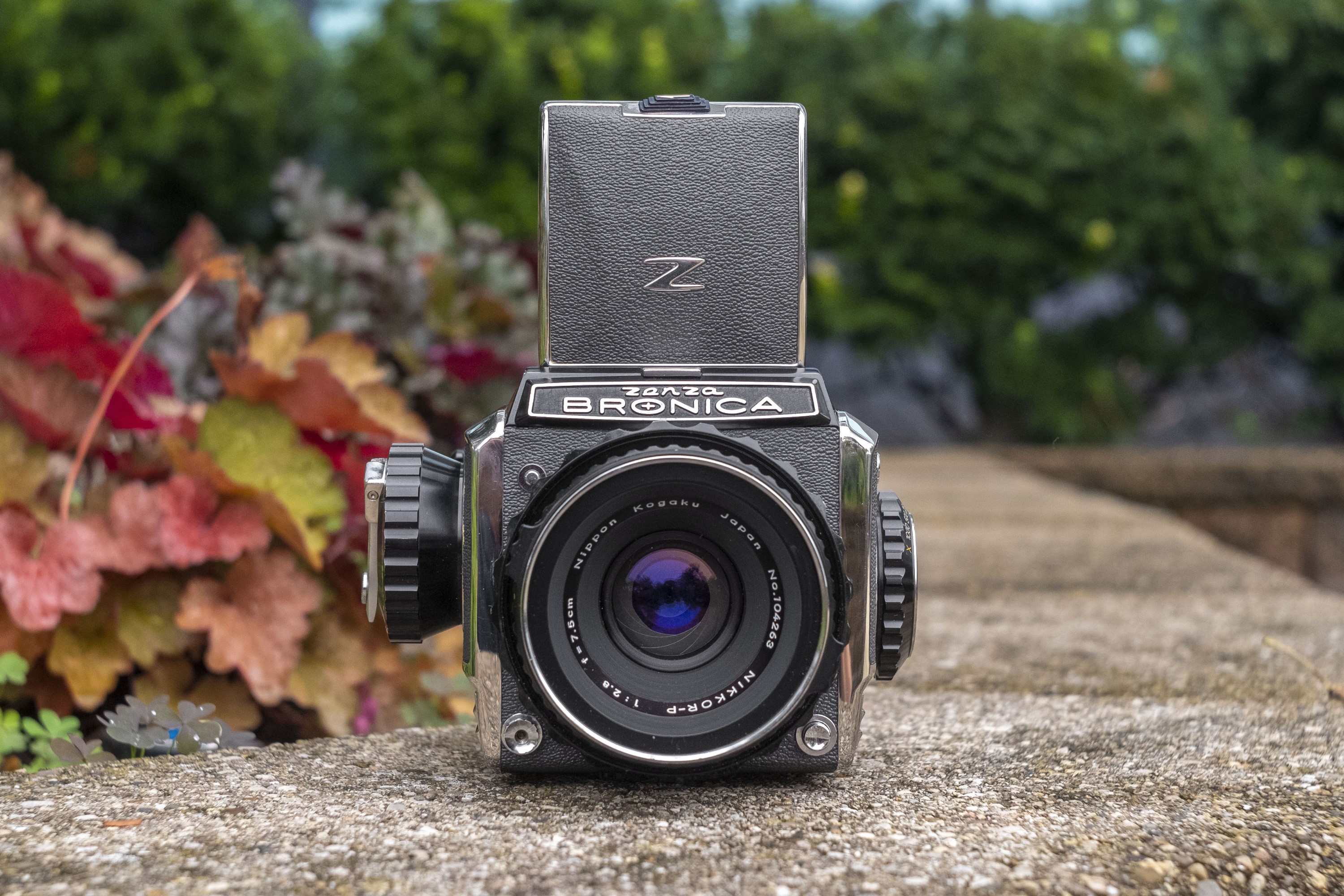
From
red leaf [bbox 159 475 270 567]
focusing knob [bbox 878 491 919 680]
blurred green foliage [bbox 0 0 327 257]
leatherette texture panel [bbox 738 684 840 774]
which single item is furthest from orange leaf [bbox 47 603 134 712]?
blurred green foliage [bbox 0 0 327 257]

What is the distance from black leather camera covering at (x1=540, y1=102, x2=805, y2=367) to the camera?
3.55 ft

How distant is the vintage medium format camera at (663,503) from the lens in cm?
99

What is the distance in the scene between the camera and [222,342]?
182 centimetres

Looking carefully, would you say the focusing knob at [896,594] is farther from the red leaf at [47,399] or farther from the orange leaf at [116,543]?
the red leaf at [47,399]

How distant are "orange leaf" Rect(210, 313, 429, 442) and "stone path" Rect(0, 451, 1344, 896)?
394 millimetres

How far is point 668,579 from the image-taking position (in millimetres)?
1040

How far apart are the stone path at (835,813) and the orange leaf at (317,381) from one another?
1.29 ft

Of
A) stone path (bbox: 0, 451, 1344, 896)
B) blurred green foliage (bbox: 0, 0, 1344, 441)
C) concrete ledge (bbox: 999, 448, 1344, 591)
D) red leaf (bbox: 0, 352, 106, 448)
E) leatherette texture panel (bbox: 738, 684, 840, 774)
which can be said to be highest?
blurred green foliage (bbox: 0, 0, 1344, 441)

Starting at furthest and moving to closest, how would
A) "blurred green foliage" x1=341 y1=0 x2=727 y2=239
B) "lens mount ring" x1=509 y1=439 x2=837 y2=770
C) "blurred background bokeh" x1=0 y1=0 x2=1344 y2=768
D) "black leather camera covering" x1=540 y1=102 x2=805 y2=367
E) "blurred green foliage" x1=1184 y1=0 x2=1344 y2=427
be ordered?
1. "blurred green foliage" x1=1184 y1=0 x2=1344 y2=427
2. "blurred green foliage" x1=341 y1=0 x2=727 y2=239
3. "blurred background bokeh" x1=0 y1=0 x2=1344 y2=768
4. "black leather camera covering" x1=540 y1=102 x2=805 y2=367
5. "lens mount ring" x1=509 y1=439 x2=837 y2=770

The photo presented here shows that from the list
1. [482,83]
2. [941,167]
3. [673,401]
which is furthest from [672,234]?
[941,167]

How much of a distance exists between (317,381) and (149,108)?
353 cm

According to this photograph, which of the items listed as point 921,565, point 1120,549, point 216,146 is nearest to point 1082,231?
point 1120,549

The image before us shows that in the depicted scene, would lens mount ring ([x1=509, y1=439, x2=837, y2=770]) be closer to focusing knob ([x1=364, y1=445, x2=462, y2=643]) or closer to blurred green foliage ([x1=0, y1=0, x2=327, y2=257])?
focusing knob ([x1=364, y1=445, x2=462, y2=643])

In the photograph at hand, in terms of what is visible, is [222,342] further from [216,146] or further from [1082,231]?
[1082,231]
